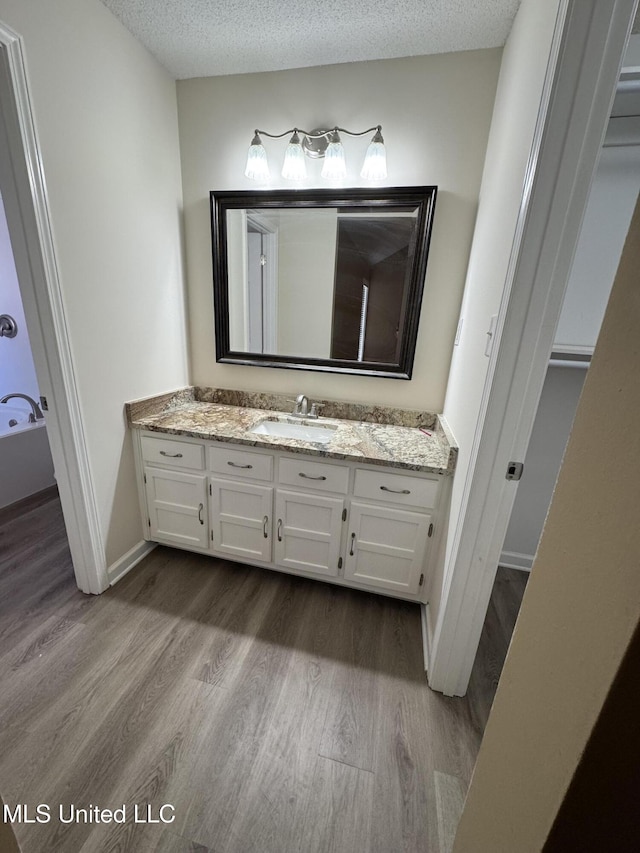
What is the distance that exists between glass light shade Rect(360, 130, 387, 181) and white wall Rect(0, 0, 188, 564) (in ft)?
3.48

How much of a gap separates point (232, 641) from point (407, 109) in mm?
2534

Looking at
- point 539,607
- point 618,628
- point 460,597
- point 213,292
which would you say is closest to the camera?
point 618,628

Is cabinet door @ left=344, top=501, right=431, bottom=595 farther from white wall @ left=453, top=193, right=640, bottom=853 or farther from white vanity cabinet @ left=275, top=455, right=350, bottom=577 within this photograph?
white wall @ left=453, top=193, right=640, bottom=853

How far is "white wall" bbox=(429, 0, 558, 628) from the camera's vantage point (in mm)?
936

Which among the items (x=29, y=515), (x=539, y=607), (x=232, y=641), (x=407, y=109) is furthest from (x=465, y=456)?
(x=29, y=515)

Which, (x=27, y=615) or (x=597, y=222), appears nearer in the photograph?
(x=597, y=222)

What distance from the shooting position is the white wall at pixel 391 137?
1.51 metres

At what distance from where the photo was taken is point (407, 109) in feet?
5.10

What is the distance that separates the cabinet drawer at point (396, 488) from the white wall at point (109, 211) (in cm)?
124

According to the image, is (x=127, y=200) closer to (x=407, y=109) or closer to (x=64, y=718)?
(x=407, y=109)

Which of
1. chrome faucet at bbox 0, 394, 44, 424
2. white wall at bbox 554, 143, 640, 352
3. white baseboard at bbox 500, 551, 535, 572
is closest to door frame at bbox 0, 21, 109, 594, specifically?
chrome faucet at bbox 0, 394, 44, 424

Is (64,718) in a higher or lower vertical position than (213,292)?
lower

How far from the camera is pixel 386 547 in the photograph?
1.60m

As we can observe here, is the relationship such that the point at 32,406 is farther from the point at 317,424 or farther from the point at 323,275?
the point at 323,275
